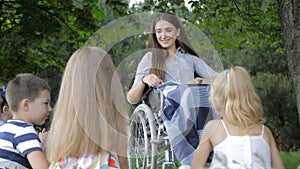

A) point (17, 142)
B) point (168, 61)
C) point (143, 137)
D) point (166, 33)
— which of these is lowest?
point (143, 137)

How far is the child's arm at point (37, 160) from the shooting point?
11.0 ft

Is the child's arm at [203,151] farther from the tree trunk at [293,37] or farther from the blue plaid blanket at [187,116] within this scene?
the tree trunk at [293,37]

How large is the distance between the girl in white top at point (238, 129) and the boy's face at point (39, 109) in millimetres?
970

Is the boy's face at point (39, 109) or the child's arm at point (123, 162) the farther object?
the boy's face at point (39, 109)

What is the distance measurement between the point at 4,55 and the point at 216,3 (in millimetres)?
3771

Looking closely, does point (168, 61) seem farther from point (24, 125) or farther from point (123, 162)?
point (123, 162)

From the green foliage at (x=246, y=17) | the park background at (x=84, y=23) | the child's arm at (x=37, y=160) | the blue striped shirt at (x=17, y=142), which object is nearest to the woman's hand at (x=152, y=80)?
the blue striped shirt at (x=17, y=142)

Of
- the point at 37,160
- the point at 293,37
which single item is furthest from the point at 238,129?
the point at 293,37

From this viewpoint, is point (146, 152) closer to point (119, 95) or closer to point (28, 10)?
point (119, 95)

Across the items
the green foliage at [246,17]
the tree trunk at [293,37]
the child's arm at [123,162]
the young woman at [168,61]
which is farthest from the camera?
the green foliage at [246,17]

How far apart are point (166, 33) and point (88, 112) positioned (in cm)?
216

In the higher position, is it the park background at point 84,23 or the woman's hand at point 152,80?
the park background at point 84,23

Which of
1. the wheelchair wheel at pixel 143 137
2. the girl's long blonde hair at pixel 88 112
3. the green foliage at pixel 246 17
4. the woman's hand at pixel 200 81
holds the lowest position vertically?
the wheelchair wheel at pixel 143 137

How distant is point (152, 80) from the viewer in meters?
4.82
